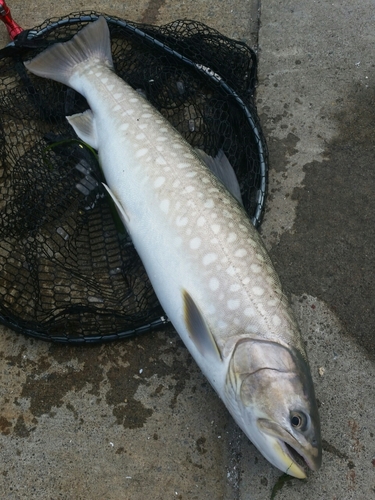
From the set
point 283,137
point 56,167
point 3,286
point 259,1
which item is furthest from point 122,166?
point 259,1

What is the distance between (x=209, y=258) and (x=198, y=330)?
36cm

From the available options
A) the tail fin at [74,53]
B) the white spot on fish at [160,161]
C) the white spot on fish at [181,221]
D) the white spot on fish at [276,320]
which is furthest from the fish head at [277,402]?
the tail fin at [74,53]

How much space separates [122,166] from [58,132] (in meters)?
0.81

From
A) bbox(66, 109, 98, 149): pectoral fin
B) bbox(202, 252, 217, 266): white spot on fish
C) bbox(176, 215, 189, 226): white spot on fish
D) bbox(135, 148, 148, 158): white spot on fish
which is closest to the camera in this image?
bbox(202, 252, 217, 266): white spot on fish

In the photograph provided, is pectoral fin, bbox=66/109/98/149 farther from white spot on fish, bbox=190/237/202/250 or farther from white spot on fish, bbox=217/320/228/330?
white spot on fish, bbox=217/320/228/330

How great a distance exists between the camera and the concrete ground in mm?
2615

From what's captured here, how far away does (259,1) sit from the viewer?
4.14 m

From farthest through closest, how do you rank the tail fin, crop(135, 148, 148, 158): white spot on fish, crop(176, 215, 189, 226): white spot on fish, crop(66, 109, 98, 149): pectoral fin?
1. the tail fin
2. crop(66, 109, 98, 149): pectoral fin
3. crop(135, 148, 148, 158): white spot on fish
4. crop(176, 215, 189, 226): white spot on fish

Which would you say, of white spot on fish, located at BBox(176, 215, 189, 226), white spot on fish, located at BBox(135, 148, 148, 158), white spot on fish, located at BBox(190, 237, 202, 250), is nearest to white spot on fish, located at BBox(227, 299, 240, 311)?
white spot on fish, located at BBox(190, 237, 202, 250)

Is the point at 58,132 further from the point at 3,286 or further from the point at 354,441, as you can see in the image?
the point at 354,441

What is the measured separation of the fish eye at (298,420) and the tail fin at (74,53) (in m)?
2.43

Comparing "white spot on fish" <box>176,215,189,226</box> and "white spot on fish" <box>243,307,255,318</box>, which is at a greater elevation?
"white spot on fish" <box>176,215,189,226</box>

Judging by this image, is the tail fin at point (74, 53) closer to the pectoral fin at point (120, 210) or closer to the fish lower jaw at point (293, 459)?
the pectoral fin at point (120, 210)

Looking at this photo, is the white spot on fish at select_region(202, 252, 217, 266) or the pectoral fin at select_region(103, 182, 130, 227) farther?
the pectoral fin at select_region(103, 182, 130, 227)
